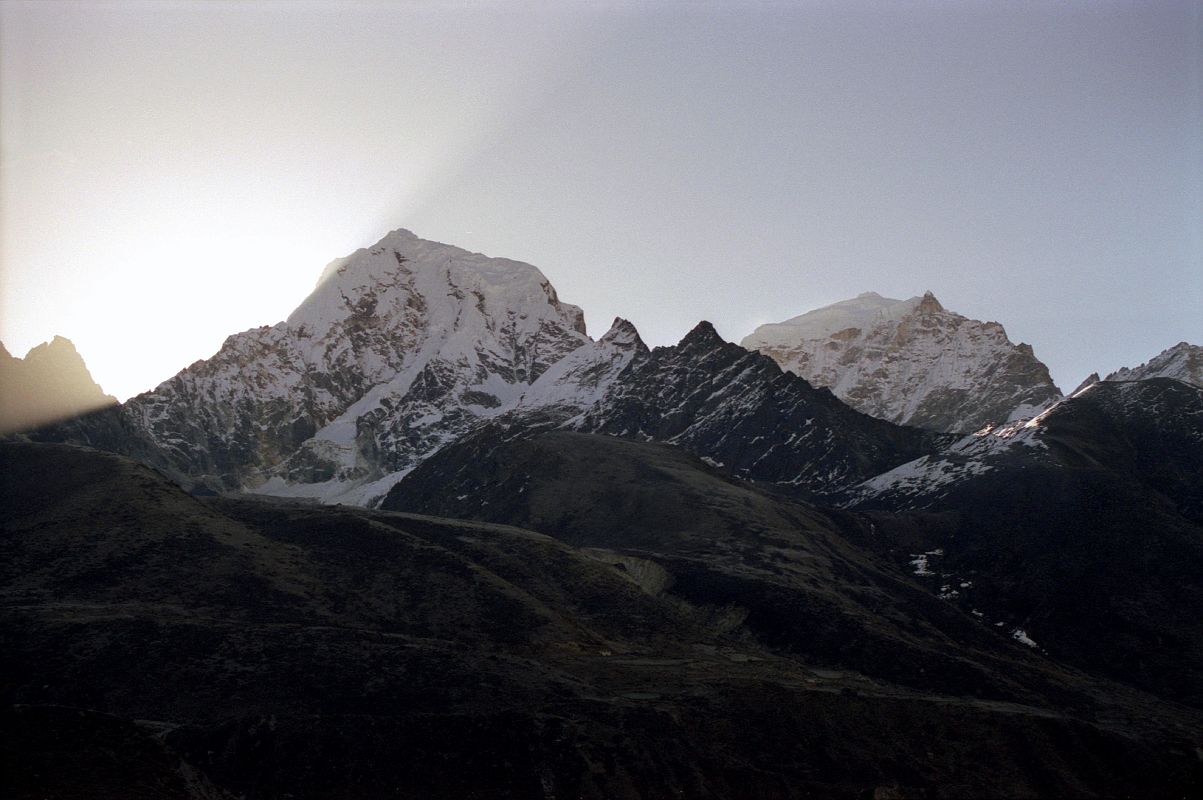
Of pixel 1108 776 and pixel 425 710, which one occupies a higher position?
pixel 425 710

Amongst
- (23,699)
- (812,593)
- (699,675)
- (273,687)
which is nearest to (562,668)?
(699,675)

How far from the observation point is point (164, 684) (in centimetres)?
12044

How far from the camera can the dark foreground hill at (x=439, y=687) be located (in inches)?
4200

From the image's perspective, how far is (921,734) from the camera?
123625 mm

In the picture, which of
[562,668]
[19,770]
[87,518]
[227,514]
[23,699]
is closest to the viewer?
[19,770]

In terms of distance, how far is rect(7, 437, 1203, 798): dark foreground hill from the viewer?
10669 cm

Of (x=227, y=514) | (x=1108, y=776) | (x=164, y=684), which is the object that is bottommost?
(x=1108, y=776)

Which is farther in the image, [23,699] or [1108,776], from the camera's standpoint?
[1108,776]

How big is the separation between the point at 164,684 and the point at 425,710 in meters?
24.7

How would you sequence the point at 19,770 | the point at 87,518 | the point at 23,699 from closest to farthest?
the point at 19,770 < the point at 23,699 < the point at 87,518

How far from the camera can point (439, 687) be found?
12294 centimetres

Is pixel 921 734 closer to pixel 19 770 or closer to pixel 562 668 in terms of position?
pixel 562 668

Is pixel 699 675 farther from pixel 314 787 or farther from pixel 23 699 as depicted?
pixel 23 699

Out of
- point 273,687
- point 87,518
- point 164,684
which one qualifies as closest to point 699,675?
point 273,687
